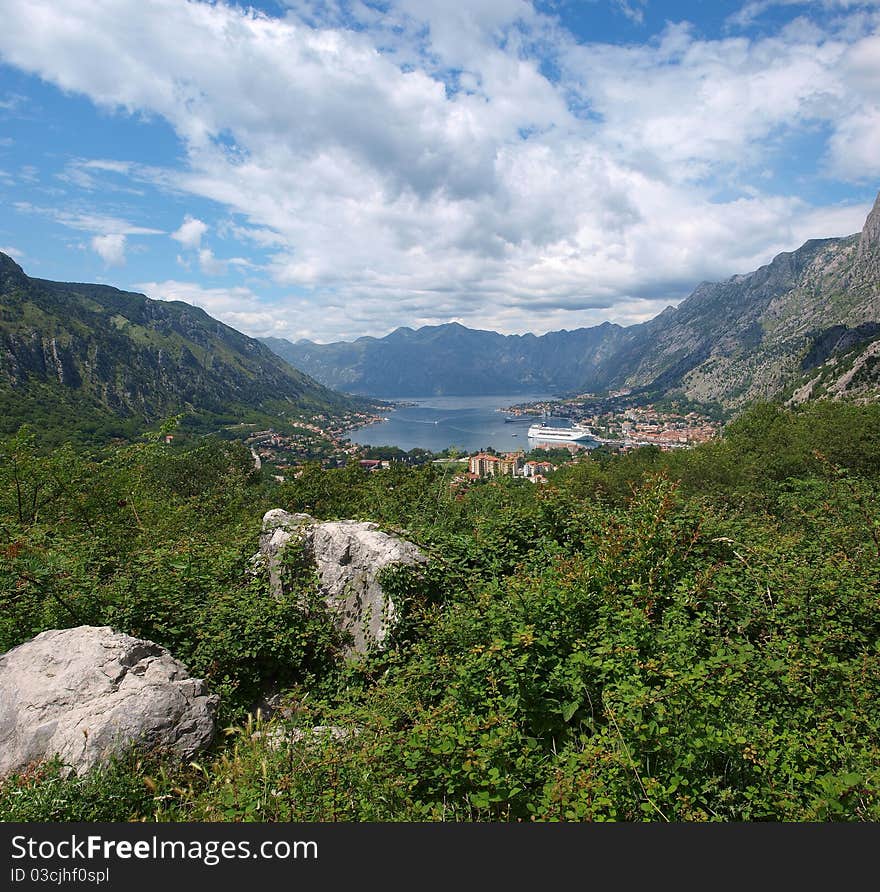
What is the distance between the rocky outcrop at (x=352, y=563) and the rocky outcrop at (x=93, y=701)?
180cm

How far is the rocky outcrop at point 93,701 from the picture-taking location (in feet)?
13.0

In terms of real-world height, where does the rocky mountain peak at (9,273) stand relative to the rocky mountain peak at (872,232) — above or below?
below

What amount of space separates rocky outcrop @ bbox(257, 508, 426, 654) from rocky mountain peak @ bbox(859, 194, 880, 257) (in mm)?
230550

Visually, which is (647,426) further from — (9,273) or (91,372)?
(9,273)

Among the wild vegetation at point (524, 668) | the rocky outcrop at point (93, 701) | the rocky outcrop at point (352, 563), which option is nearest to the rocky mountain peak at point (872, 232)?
the wild vegetation at point (524, 668)

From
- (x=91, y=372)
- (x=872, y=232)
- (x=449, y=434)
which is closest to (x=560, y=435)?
(x=449, y=434)

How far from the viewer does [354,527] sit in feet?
23.3

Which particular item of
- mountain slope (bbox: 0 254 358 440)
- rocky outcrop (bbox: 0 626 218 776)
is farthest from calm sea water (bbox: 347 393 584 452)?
rocky outcrop (bbox: 0 626 218 776)

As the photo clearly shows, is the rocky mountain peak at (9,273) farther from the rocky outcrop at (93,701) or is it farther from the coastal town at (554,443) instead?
the rocky outcrop at (93,701)

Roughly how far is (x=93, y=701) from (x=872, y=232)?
241 meters

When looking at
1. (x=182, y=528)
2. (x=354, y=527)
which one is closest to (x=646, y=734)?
(x=354, y=527)

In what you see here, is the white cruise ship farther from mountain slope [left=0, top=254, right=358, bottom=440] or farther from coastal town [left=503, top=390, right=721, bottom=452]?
mountain slope [left=0, top=254, right=358, bottom=440]

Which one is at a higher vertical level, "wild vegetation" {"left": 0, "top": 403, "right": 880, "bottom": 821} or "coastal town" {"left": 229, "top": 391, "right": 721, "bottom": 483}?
"wild vegetation" {"left": 0, "top": 403, "right": 880, "bottom": 821}

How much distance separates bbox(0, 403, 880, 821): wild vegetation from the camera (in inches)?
123
